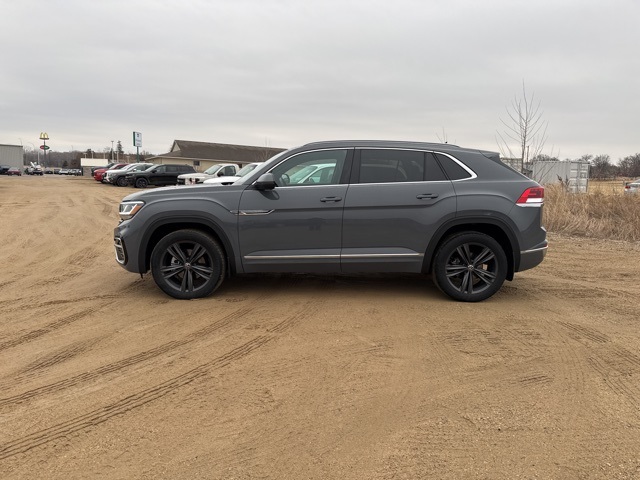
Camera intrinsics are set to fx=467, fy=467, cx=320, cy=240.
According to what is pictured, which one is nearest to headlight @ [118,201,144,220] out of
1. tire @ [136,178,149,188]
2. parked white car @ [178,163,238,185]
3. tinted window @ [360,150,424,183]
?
tinted window @ [360,150,424,183]

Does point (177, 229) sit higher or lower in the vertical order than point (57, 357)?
higher

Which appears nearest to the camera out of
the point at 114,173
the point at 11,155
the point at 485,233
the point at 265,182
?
the point at 265,182

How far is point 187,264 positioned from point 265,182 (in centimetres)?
135

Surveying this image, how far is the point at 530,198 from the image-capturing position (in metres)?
5.47

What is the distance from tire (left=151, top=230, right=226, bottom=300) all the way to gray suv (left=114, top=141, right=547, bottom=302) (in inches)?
0.5

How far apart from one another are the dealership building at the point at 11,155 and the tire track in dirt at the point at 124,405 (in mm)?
84657

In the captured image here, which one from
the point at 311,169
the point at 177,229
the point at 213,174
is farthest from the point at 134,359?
the point at 213,174

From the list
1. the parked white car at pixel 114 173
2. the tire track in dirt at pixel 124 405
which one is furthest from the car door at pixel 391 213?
the parked white car at pixel 114 173

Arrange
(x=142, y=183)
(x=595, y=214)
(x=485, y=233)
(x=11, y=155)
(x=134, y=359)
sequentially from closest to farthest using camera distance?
(x=134, y=359) → (x=485, y=233) → (x=595, y=214) → (x=142, y=183) → (x=11, y=155)

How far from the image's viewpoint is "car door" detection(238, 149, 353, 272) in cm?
541

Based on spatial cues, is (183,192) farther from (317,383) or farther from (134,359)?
(317,383)

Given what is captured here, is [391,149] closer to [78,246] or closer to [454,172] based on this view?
[454,172]

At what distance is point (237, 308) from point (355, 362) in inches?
72.9

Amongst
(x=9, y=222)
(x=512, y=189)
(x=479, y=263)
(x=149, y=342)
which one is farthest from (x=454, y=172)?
(x=9, y=222)
